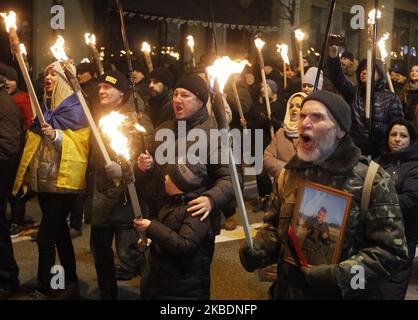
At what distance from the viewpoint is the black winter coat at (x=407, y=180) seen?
15.5 ft

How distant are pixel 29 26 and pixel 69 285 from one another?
10.0 meters

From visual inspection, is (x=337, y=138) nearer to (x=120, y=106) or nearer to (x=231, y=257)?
(x=120, y=106)

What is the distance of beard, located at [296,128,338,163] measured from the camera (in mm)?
2832

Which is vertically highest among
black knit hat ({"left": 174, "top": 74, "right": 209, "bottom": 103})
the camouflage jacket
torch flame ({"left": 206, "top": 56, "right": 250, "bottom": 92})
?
torch flame ({"left": 206, "top": 56, "right": 250, "bottom": 92})

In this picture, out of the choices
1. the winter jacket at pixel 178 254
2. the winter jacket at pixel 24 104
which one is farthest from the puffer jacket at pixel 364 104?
the winter jacket at pixel 24 104

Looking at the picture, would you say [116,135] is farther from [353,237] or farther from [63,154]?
[353,237]

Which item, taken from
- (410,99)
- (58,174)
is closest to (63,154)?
(58,174)

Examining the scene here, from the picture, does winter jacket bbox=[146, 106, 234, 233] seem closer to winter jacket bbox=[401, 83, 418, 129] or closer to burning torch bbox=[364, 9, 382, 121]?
burning torch bbox=[364, 9, 382, 121]

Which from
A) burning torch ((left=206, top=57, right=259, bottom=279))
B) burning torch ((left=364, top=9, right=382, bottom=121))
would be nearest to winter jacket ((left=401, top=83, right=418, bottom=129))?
burning torch ((left=364, top=9, right=382, bottom=121))

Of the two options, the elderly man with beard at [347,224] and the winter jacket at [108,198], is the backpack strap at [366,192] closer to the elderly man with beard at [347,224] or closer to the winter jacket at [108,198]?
the elderly man with beard at [347,224]

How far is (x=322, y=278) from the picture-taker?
2.69 metres

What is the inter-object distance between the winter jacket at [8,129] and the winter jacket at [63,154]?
1.82 feet

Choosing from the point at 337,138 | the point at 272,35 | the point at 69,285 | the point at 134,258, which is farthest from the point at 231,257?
the point at 272,35

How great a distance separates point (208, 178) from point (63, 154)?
5.10ft
